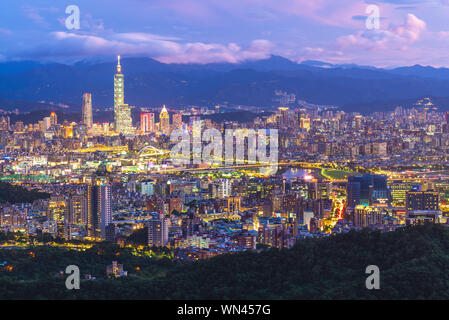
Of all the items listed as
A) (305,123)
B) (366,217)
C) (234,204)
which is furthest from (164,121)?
(366,217)

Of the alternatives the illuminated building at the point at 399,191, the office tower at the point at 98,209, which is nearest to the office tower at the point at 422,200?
the illuminated building at the point at 399,191

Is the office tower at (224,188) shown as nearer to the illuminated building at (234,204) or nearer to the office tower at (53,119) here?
the illuminated building at (234,204)

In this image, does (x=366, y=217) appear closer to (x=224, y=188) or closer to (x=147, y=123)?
(x=224, y=188)

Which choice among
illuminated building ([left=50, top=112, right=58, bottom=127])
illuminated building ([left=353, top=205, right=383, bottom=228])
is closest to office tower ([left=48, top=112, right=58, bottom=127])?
illuminated building ([left=50, top=112, right=58, bottom=127])

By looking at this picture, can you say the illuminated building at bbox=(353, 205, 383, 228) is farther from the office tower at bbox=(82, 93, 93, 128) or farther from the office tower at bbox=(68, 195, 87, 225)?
the office tower at bbox=(82, 93, 93, 128)

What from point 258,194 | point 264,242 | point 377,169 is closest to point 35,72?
point 377,169

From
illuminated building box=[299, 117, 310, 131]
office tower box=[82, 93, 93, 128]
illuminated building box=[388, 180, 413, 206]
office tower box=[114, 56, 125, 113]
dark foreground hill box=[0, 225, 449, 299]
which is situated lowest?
dark foreground hill box=[0, 225, 449, 299]

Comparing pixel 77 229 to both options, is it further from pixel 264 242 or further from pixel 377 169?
pixel 377 169

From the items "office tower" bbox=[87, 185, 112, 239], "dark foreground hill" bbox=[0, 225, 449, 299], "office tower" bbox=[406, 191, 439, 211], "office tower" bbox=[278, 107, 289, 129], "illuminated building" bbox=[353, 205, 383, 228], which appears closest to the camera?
"dark foreground hill" bbox=[0, 225, 449, 299]
